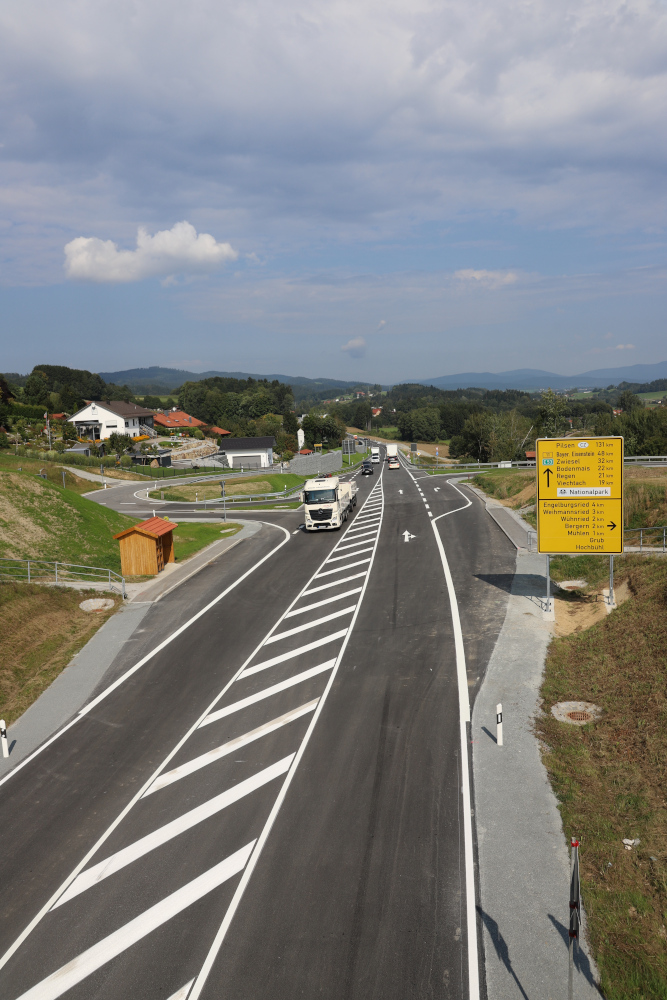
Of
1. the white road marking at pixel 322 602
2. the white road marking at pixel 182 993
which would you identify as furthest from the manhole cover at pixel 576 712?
the white road marking at pixel 322 602

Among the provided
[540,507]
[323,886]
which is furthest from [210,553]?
[323,886]

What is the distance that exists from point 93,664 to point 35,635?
122 inches

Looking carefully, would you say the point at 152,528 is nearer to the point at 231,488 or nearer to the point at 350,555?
the point at 350,555

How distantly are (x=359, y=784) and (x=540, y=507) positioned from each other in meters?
12.7

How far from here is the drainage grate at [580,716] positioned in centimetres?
1466

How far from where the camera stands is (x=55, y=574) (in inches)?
1109

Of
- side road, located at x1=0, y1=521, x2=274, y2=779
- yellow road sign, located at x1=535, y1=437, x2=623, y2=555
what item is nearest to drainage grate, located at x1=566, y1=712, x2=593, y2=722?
yellow road sign, located at x1=535, y1=437, x2=623, y2=555

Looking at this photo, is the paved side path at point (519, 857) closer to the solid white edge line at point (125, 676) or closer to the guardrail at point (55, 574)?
the solid white edge line at point (125, 676)

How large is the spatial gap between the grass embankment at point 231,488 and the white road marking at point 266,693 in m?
48.0

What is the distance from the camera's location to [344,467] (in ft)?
351

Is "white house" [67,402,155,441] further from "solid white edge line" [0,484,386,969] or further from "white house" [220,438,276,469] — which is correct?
"solid white edge line" [0,484,386,969]

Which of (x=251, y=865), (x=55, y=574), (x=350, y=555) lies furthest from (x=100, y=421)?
(x=251, y=865)

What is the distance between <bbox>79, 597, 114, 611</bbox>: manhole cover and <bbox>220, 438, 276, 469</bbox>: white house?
3056 inches

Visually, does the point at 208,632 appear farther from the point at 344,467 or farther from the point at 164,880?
the point at 344,467
